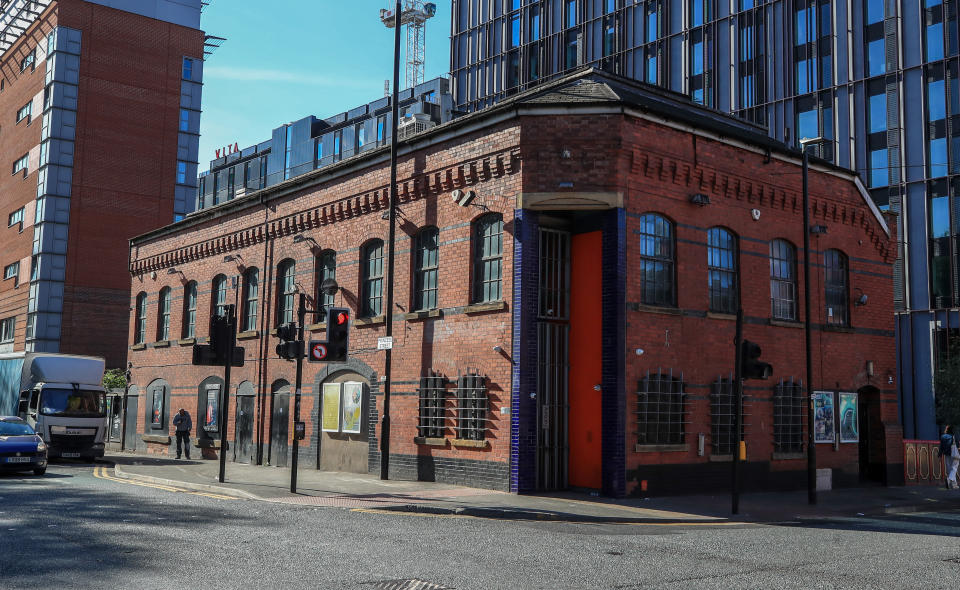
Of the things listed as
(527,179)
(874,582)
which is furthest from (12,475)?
(874,582)

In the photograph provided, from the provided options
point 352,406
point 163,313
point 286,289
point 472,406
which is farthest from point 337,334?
point 163,313

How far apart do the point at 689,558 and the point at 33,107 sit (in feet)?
189

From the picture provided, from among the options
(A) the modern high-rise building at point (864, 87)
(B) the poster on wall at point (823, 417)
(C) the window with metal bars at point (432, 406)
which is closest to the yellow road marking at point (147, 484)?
(C) the window with metal bars at point (432, 406)

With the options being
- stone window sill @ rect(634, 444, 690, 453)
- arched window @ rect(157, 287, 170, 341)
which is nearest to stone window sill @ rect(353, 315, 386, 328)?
stone window sill @ rect(634, 444, 690, 453)

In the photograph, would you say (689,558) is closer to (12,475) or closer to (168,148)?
(12,475)

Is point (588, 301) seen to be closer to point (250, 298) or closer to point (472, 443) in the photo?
point (472, 443)

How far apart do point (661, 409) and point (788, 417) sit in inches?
188

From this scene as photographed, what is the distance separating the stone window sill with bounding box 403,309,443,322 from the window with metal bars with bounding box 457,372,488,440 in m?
1.76

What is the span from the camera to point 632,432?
1722cm

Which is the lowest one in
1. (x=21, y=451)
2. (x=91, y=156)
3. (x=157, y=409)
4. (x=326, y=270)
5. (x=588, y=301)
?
(x=21, y=451)

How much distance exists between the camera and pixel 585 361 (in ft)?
59.3

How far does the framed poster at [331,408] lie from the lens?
884 inches

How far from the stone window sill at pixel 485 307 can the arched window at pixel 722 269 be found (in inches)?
204

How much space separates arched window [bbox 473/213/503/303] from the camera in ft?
61.0
